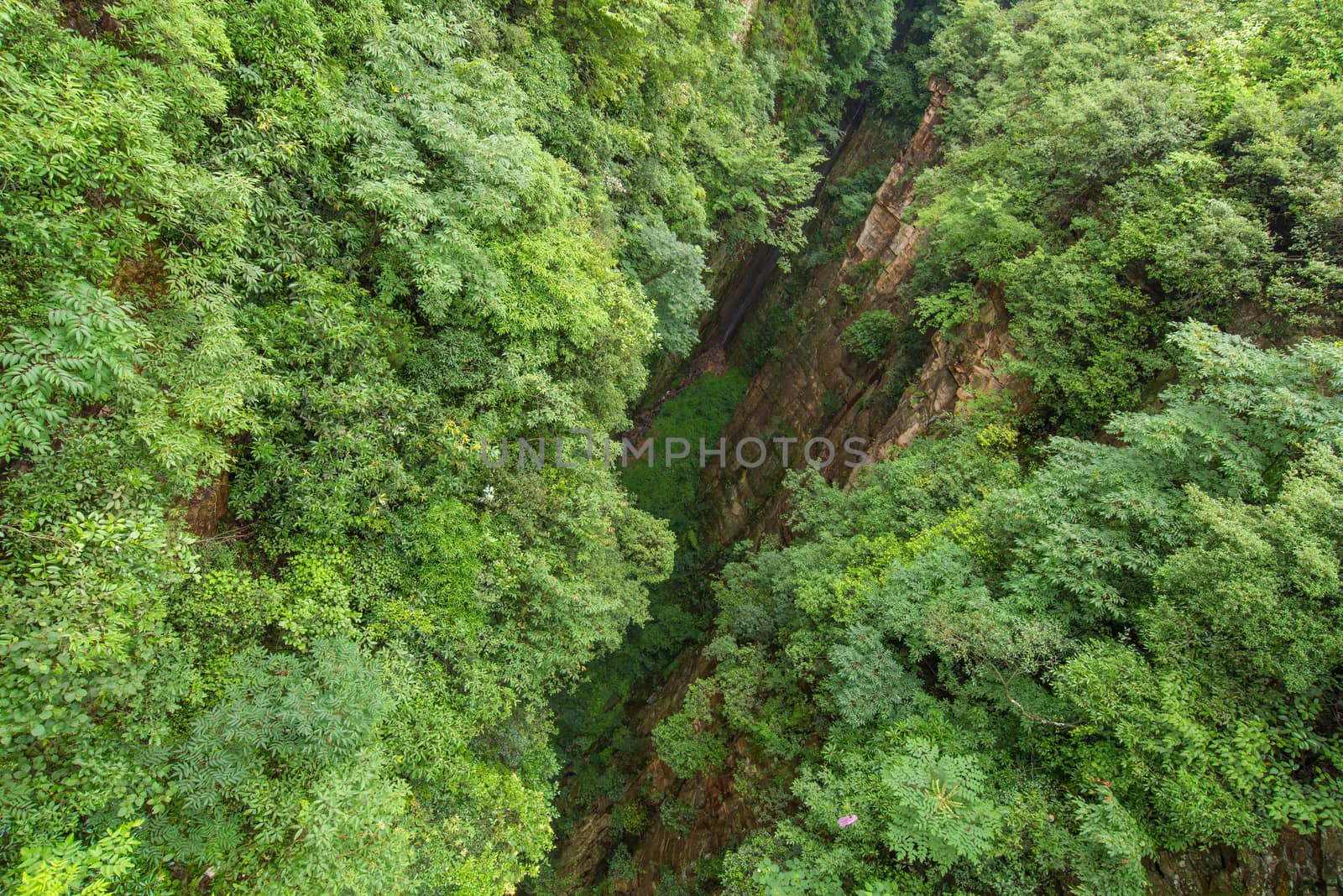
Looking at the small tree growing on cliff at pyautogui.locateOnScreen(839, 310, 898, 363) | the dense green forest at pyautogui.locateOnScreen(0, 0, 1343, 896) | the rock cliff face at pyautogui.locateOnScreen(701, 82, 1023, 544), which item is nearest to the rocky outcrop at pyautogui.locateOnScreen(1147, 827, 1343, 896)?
the dense green forest at pyautogui.locateOnScreen(0, 0, 1343, 896)

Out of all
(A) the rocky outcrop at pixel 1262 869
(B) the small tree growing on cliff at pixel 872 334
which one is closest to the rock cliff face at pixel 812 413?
(A) the rocky outcrop at pixel 1262 869

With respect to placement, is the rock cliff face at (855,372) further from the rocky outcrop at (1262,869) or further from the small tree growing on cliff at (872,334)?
the rocky outcrop at (1262,869)

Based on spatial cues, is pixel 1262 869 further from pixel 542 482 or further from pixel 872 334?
pixel 872 334

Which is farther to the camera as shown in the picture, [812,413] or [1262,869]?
[812,413]

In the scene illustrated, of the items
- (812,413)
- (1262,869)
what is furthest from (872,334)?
(1262,869)

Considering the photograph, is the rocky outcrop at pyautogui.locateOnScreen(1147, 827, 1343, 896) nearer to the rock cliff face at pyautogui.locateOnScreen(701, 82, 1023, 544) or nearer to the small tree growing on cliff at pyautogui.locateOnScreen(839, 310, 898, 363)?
the rock cliff face at pyautogui.locateOnScreen(701, 82, 1023, 544)
